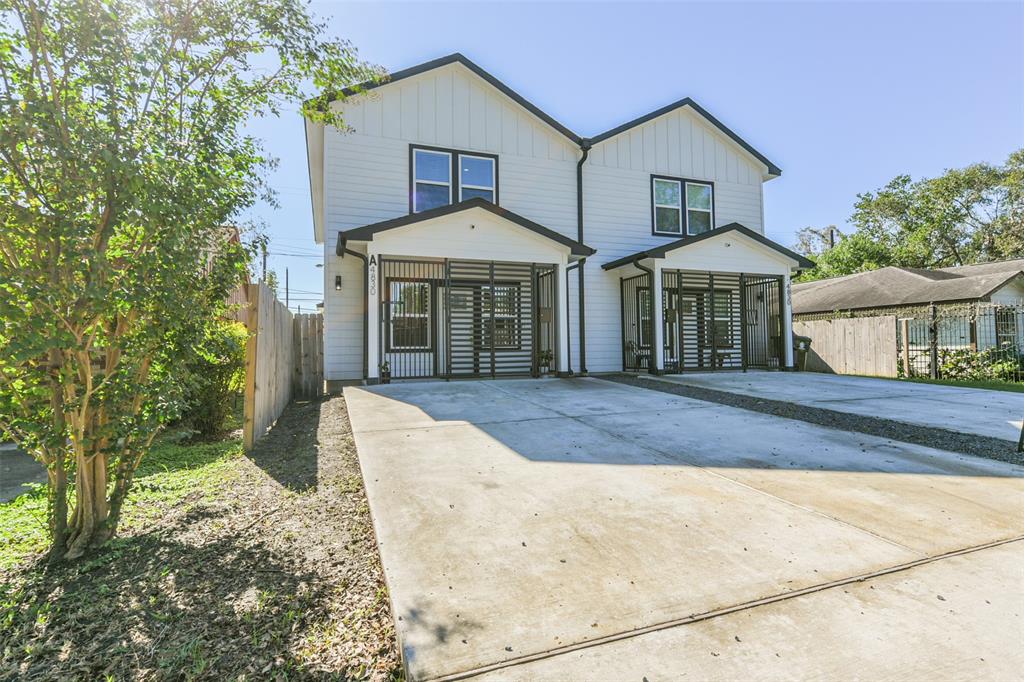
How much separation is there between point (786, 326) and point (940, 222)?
24964mm

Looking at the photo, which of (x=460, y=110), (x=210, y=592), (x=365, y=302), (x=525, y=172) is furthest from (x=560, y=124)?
(x=210, y=592)

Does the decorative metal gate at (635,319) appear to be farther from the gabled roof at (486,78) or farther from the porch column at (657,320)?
the gabled roof at (486,78)

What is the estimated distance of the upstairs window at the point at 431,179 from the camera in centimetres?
988

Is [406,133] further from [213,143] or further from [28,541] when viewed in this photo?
[28,541]

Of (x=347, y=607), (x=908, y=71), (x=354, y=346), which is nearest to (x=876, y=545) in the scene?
(x=347, y=607)

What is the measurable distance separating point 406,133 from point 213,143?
764cm

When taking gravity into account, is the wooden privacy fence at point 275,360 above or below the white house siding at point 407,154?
below

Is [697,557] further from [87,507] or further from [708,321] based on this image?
[708,321]

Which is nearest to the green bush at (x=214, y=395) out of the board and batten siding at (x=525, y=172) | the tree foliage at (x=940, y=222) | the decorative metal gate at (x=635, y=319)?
the board and batten siding at (x=525, y=172)

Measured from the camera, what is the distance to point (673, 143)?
1224 centimetres

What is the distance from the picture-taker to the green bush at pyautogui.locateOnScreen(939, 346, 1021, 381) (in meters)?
11.2

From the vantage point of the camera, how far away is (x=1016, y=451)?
4.19 meters

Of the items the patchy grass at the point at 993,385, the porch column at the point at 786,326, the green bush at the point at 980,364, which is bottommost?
the patchy grass at the point at 993,385

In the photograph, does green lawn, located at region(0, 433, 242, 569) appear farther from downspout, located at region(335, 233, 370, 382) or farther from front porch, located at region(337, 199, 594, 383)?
front porch, located at region(337, 199, 594, 383)
